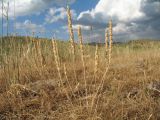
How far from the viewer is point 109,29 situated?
297 cm

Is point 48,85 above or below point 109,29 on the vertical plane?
below

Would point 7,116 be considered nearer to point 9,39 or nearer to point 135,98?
point 135,98

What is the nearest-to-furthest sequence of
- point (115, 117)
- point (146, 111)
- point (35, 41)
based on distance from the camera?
1. point (115, 117)
2. point (146, 111)
3. point (35, 41)

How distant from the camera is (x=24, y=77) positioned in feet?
19.4

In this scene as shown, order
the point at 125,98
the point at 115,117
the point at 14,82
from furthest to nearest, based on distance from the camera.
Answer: the point at 14,82 < the point at 125,98 < the point at 115,117

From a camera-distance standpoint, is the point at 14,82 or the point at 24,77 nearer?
the point at 14,82

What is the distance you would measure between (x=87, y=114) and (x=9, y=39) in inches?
108

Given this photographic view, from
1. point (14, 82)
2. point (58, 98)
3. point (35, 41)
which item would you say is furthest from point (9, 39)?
point (58, 98)

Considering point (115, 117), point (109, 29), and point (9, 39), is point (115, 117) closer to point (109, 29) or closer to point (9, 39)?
point (109, 29)

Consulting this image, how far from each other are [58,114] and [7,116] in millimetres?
560

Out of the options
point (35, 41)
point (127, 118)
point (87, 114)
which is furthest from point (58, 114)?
point (35, 41)

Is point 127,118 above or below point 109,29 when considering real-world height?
below

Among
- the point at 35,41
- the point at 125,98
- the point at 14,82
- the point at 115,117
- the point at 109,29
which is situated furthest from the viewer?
the point at 35,41

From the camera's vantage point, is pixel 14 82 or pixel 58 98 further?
pixel 14 82
